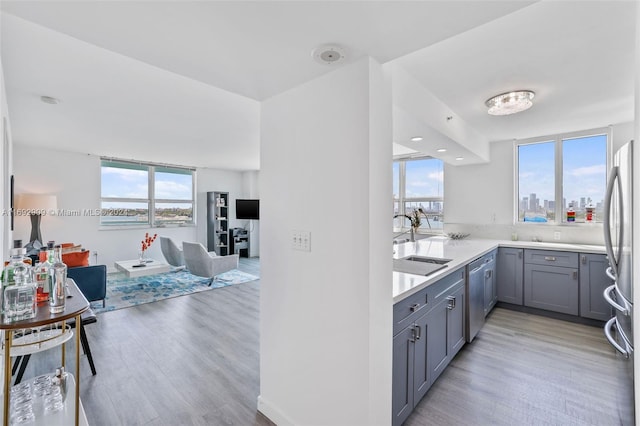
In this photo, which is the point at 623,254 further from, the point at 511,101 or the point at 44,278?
the point at 44,278

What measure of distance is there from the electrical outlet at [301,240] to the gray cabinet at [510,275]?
3251mm

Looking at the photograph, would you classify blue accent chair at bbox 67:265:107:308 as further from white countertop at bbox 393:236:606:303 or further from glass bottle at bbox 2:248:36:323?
white countertop at bbox 393:236:606:303

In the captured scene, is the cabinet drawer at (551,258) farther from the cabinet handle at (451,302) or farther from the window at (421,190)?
the cabinet handle at (451,302)

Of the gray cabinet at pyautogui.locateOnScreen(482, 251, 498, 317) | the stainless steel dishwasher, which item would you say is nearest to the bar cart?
the stainless steel dishwasher

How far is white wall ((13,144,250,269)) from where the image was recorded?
196 inches

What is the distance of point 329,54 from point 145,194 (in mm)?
6551

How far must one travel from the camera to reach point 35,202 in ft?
15.1

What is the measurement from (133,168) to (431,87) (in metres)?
6.43

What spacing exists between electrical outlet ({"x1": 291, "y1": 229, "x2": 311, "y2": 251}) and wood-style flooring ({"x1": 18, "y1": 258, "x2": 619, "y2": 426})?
1172mm

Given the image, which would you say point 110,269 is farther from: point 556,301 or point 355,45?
point 556,301

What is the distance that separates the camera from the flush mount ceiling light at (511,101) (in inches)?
93.7

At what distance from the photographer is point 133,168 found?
6.32 metres

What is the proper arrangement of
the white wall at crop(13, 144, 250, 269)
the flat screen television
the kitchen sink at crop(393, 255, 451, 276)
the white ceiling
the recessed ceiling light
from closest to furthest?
the white ceiling, the kitchen sink at crop(393, 255, 451, 276), the recessed ceiling light, the white wall at crop(13, 144, 250, 269), the flat screen television

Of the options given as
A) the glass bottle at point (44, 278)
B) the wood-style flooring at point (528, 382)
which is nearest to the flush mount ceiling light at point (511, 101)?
the wood-style flooring at point (528, 382)
